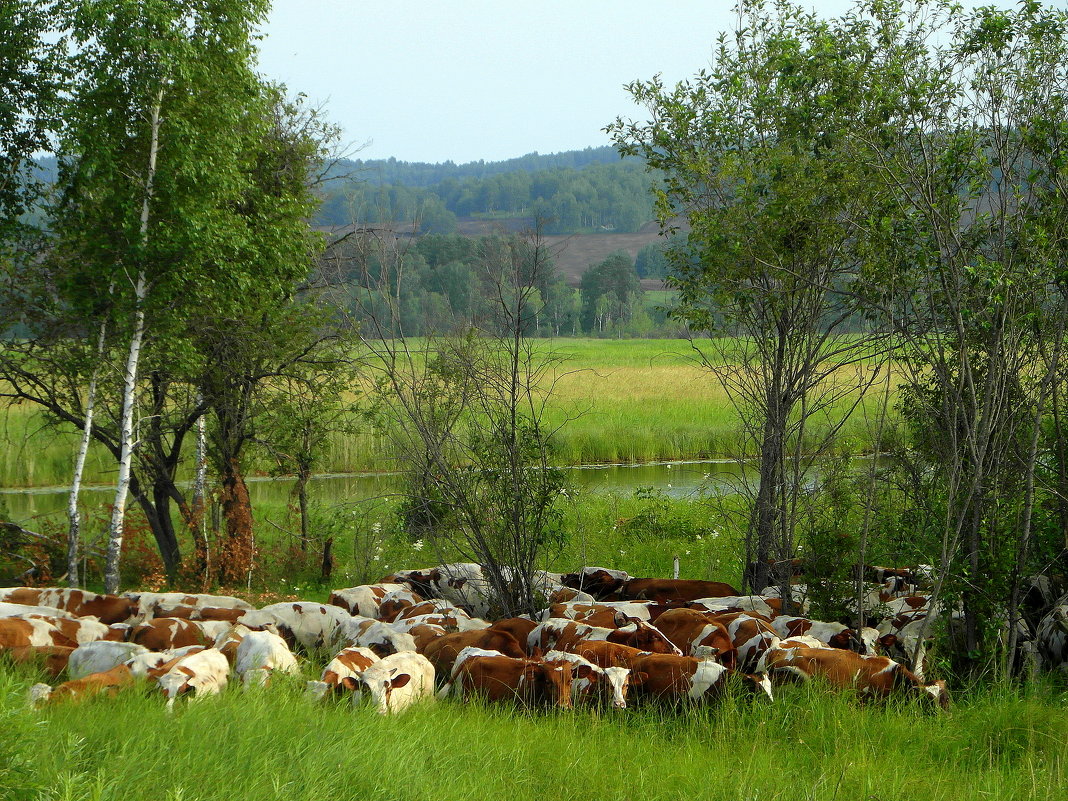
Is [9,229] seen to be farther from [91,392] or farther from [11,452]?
[11,452]

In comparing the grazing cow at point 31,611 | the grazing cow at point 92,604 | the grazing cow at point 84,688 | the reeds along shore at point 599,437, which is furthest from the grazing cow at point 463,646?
the reeds along shore at point 599,437

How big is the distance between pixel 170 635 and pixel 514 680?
3.23 metres

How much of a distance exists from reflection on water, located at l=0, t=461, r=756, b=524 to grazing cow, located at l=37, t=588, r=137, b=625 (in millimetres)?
9543

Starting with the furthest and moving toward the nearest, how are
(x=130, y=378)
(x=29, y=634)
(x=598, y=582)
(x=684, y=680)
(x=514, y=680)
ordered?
(x=130, y=378) < (x=598, y=582) < (x=29, y=634) < (x=514, y=680) < (x=684, y=680)

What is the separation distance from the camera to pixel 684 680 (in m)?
6.15

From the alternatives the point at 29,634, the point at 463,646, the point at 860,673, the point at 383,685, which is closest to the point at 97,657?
A: the point at 29,634

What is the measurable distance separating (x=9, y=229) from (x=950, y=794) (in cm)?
1215

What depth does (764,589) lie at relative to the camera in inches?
374

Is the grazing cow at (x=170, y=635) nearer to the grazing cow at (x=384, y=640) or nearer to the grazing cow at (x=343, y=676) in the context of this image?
the grazing cow at (x=384, y=640)

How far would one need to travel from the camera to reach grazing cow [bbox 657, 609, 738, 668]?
272 inches

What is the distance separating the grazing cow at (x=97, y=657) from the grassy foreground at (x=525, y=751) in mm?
467

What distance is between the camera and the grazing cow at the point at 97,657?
6688 mm

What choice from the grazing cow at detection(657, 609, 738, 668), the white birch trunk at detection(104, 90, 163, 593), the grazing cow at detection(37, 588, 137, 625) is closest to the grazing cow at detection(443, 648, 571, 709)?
the grazing cow at detection(657, 609, 738, 668)

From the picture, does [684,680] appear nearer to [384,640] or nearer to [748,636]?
[748,636]
